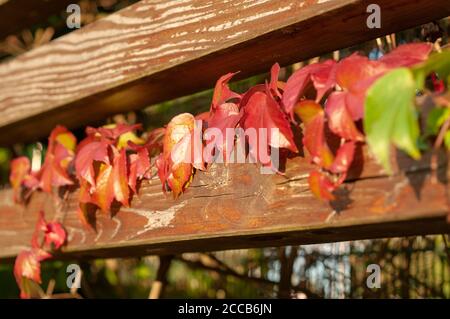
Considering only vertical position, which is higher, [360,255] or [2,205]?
[2,205]

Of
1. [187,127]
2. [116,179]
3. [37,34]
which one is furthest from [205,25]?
[37,34]

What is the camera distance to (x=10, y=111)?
1778 millimetres

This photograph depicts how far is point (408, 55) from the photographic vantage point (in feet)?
2.84

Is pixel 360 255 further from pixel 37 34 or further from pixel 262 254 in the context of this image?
pixel 37 34

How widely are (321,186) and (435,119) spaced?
0.20 metres

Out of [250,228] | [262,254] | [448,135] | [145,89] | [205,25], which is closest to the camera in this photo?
[448,135]

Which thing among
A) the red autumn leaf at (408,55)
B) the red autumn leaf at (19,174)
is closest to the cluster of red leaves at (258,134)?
the red autumn leaf at (408,55)

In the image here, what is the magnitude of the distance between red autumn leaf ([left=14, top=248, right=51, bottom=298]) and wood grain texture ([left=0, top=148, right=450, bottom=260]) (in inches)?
3.7

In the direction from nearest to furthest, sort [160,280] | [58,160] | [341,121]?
[341,121] → [58,160] → [160,280]

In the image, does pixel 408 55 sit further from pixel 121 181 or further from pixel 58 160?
pixel 58 160

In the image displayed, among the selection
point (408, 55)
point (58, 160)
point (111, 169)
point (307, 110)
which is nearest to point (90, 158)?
point (111, 169)

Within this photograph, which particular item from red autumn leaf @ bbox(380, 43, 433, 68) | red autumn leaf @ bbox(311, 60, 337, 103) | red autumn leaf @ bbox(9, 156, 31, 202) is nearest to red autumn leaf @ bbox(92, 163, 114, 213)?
red autumn leaf @ bbox(9, 156, 31, 202)

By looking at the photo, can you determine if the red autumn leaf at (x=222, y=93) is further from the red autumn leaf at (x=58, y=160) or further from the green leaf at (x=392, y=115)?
the red autumn leaf at (x=58, y=160)
